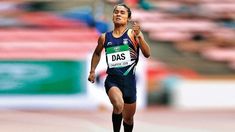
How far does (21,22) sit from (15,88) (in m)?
2.90

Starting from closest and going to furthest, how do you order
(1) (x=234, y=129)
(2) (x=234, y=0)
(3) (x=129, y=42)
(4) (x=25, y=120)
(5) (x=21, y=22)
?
(3) (x=129, y=42)
(1) (x=234, y=129)
(4) (x=25, y=120)
(5) (x=21, y=22)
(2) (x=234, y=0)

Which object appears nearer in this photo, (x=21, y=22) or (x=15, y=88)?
(x=15, y=88)

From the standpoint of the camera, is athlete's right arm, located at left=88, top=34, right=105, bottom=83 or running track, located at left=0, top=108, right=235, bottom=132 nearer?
athlete's right arm, located at left=88, top=34, right=105, bottom=83

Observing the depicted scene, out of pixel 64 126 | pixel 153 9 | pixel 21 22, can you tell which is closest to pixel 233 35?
pixel 153 9

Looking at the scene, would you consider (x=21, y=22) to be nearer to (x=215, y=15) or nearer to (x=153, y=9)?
(x=153, y=9)

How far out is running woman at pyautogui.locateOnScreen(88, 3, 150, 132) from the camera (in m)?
4.69

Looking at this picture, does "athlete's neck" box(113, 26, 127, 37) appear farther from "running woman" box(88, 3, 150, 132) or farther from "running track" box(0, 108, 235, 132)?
"running track" box(0, 108, 235, 132)

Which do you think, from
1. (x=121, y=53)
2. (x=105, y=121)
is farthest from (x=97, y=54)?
(x=105, y=121)

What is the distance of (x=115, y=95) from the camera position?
4828mm

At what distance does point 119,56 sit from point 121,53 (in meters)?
0.03

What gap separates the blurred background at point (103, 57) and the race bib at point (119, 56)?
369cm

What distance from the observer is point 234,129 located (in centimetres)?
839

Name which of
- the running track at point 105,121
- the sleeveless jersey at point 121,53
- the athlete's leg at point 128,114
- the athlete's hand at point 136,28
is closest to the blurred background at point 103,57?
the running track at point 105,121

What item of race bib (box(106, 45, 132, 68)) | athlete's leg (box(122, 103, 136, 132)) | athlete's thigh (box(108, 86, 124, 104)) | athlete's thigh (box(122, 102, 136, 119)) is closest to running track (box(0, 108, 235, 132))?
athlete's leg (box(122, 103, 136, 132))
